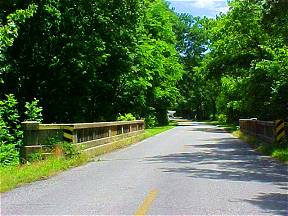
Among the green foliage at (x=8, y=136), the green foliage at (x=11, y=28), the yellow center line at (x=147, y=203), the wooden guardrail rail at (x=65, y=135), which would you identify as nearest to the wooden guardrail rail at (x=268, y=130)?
the wooden guardrail rail at (x=65, y=135)

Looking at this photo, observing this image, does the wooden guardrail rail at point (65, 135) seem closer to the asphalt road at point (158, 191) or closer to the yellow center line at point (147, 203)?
the asphalt road at point (158, 191)

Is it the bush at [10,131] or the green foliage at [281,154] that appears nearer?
the bush at [10,131]

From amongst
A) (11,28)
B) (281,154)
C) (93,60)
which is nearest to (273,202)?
(281,154)

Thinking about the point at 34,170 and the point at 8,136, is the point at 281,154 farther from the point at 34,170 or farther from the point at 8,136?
the point at 8,136

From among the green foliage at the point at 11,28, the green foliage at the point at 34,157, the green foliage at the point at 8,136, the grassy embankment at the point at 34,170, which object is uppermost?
the green foliage at the point at 11,28

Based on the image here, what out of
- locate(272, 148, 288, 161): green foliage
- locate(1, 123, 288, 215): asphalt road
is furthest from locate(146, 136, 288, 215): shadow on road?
locate(272, 148, 288, 161): green foliage

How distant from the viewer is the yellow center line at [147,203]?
843 centimetres

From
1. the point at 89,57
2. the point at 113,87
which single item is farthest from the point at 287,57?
the point at 113,87

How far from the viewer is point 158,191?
10.8m

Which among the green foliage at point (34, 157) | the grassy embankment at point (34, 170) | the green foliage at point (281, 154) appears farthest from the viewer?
the green foliage at point (281, 154)

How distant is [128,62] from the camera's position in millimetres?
33375

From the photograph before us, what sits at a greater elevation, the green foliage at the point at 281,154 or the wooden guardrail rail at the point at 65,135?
the wooden guardrail rail at the point at 65,135

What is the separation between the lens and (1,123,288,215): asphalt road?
8734mm

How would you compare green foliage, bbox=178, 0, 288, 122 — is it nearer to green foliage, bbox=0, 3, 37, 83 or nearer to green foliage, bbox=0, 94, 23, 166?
green foliage, bbox=0, 3, 37, 83
